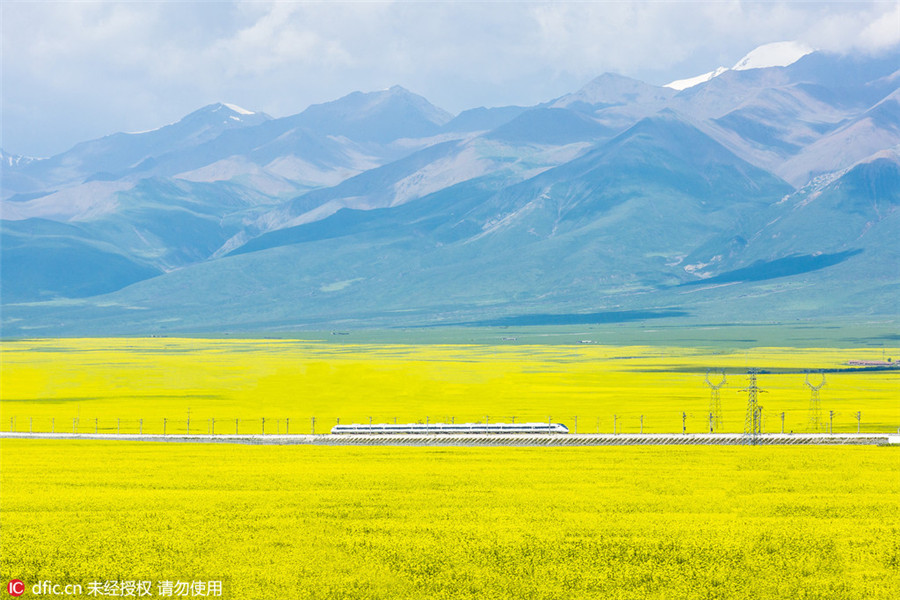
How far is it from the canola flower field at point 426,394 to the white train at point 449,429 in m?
3.90

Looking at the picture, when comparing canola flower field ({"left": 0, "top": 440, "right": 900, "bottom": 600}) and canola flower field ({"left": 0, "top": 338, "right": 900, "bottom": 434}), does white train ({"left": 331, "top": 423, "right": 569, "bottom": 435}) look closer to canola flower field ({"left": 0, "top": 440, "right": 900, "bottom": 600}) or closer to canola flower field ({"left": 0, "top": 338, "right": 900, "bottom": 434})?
canola flower field ({"left": 0, "top": 338, "right": 900, "bottom": 434})

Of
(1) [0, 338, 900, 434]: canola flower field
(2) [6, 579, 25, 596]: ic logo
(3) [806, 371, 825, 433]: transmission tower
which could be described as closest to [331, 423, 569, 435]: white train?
(1) [0, 338, 900, 434]: canola flower field

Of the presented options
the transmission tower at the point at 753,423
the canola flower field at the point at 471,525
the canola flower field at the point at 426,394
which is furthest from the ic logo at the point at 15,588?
the canola flower field at the point at 426,394

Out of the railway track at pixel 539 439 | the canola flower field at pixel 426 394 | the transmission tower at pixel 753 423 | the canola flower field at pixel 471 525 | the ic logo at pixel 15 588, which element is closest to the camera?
the ic logo at pixel 15 588

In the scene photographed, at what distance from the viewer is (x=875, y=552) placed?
4172 centimetres

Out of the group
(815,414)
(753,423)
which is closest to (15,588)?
(753,423)

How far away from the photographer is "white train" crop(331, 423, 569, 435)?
8712 cm

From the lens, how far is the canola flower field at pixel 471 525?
125 ft

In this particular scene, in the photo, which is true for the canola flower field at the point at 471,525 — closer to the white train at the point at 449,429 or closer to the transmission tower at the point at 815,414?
the white train at the point at 449,429

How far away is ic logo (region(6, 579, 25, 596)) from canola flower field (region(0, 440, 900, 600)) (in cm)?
39

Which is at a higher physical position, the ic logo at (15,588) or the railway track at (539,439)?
the railway track at (539,439)

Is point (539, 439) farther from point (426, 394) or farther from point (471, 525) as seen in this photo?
point (426, 394)

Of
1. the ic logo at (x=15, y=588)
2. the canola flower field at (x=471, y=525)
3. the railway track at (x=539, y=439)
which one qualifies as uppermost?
the railway track at (x=539, y=439)

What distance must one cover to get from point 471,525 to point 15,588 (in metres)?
17.3
